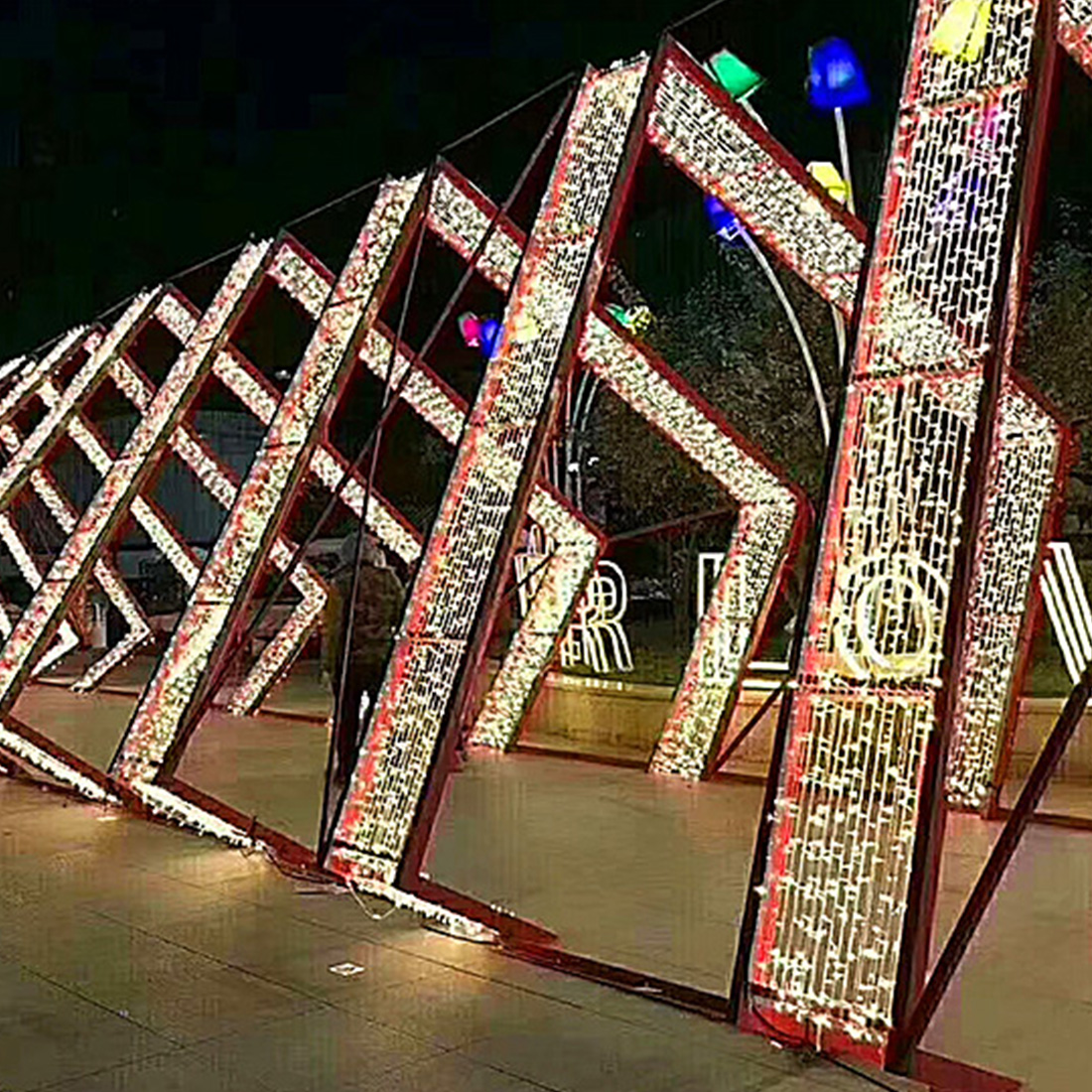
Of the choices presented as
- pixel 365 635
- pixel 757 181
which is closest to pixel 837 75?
pixel 757 181

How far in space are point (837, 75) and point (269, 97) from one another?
4.18 meters

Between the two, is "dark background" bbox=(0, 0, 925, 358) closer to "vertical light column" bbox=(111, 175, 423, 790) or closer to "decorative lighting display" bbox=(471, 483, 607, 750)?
"vertical light column" bbox=(111, 175, 423, 790)

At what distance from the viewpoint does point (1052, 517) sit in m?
7.93

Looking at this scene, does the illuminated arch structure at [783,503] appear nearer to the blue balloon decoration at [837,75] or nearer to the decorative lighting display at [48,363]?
the decorative lighting display at [48,363]

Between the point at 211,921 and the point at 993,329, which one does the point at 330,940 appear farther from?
the point at 993,329

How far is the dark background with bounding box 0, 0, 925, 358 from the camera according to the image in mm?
9594

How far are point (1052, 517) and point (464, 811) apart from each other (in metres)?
3.71

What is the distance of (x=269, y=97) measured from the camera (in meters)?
10.8

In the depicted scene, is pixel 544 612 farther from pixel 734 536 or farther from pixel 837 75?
pixel 837 75

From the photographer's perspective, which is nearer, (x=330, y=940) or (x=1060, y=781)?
(x=330, y=940)

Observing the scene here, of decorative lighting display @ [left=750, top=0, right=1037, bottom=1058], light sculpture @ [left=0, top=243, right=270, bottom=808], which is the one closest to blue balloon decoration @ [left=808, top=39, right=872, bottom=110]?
light sculpture @ [left=0, top=243, right=270, bottom=808]

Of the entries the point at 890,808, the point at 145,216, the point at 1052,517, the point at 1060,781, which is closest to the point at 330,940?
the point at 890,808

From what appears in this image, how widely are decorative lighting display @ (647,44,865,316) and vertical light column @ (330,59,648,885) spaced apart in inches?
39.0

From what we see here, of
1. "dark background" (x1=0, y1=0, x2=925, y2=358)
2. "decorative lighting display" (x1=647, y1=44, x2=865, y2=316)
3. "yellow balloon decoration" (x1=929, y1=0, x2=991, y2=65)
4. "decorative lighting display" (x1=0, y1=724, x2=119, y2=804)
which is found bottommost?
"decorative lighting display" (x1=0, y1=724, x2=119, y2=804)
